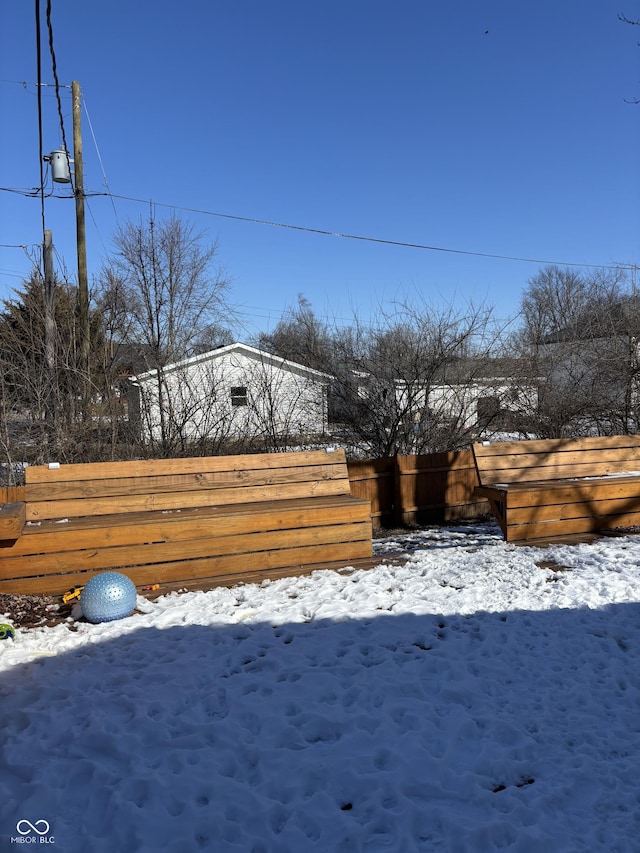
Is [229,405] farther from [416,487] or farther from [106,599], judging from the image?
[106,599]

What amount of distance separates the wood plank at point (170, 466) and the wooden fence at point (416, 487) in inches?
77.3

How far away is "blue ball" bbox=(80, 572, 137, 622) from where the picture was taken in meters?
4.12

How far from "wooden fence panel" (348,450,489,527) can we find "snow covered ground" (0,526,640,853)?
148 inches

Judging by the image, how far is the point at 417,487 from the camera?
8617mm

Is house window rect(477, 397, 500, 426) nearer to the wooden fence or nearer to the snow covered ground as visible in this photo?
the wooden fence

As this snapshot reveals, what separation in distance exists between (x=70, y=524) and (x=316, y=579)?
2.12 meters

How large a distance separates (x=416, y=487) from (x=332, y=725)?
600cm

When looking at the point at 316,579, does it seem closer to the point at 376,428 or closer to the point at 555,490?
the point at 555,490

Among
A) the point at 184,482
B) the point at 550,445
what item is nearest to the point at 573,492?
the point at 550,445

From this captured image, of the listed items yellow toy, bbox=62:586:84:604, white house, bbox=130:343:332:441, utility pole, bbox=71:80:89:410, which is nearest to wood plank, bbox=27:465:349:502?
yellow toy, bbox=62:586:84:604

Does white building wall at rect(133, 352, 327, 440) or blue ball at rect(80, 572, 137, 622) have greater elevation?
white building wall at rect(133, 352, 327, 440)

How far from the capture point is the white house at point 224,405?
29.2ft

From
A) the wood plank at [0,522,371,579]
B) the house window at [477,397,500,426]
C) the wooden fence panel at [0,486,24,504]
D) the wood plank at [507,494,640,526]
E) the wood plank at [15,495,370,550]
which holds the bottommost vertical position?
the wood plank at [507,494,640,526]

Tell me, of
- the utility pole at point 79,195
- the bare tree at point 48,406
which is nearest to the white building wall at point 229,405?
the bare tree at point 48,406
